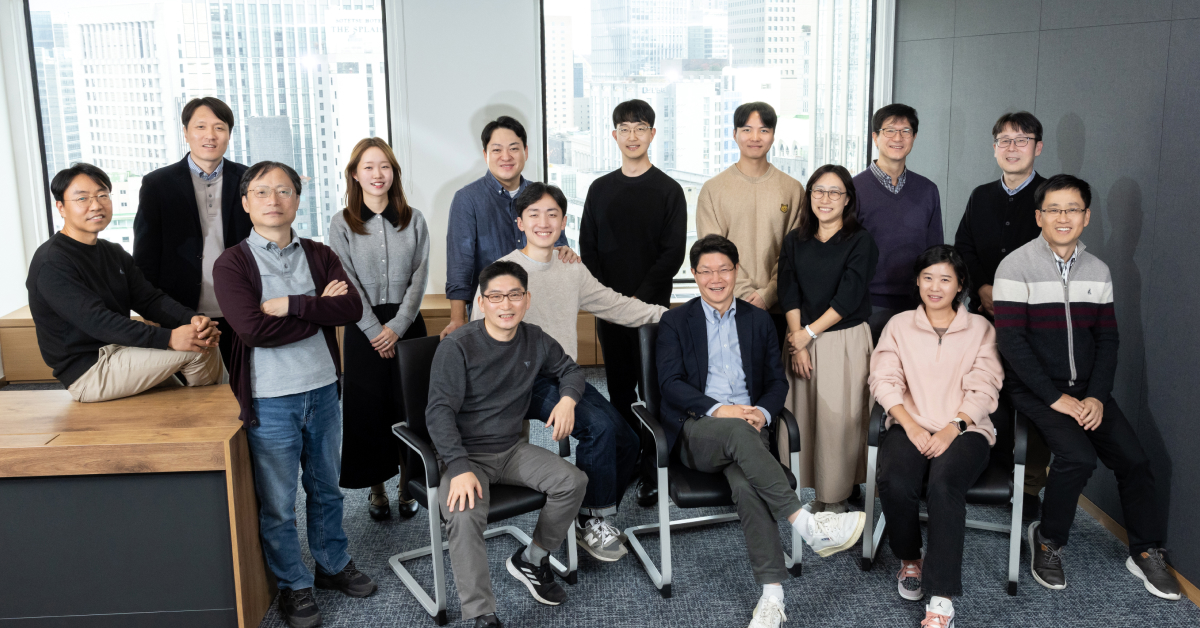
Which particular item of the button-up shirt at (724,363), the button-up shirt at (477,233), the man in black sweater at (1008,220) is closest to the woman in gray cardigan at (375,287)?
the button-up shirt at (477,233)

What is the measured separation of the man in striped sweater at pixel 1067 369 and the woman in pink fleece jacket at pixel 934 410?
0.48 feet

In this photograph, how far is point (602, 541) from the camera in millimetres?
3131

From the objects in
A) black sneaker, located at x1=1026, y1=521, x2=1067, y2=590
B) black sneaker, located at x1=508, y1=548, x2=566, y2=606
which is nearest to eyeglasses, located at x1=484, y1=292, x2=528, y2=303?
black sneaker, located at x1=508, y1=548, x2=566, y2=606

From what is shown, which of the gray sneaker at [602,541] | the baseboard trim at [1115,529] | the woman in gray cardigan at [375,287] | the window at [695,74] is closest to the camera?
the baseboard trim at [1115,529]

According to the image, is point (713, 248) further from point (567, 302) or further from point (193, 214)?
point (193, 214)

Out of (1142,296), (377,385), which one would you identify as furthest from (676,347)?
(1142,296)

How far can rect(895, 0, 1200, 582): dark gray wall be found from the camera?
2943mm

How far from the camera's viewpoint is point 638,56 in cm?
589

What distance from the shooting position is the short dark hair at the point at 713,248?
3.10m

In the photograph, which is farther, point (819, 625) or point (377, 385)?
point (377, 385)

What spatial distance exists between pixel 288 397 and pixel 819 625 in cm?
193

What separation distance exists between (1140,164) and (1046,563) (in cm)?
158

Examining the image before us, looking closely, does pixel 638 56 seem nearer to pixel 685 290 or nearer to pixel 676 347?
pixel 685 290

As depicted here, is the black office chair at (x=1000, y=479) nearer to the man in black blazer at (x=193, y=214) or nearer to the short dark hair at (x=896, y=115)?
the short dark hair at (x=896, y=115)
